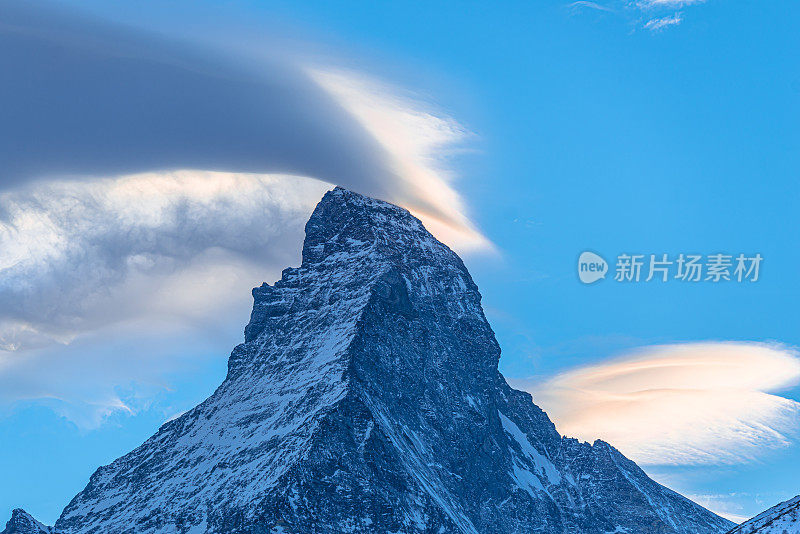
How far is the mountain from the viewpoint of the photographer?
454ft

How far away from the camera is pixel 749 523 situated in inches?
5812

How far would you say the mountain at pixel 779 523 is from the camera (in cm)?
13838

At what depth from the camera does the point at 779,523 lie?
5502 inches

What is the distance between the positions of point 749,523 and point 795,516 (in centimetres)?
856

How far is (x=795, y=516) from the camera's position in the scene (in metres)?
140
